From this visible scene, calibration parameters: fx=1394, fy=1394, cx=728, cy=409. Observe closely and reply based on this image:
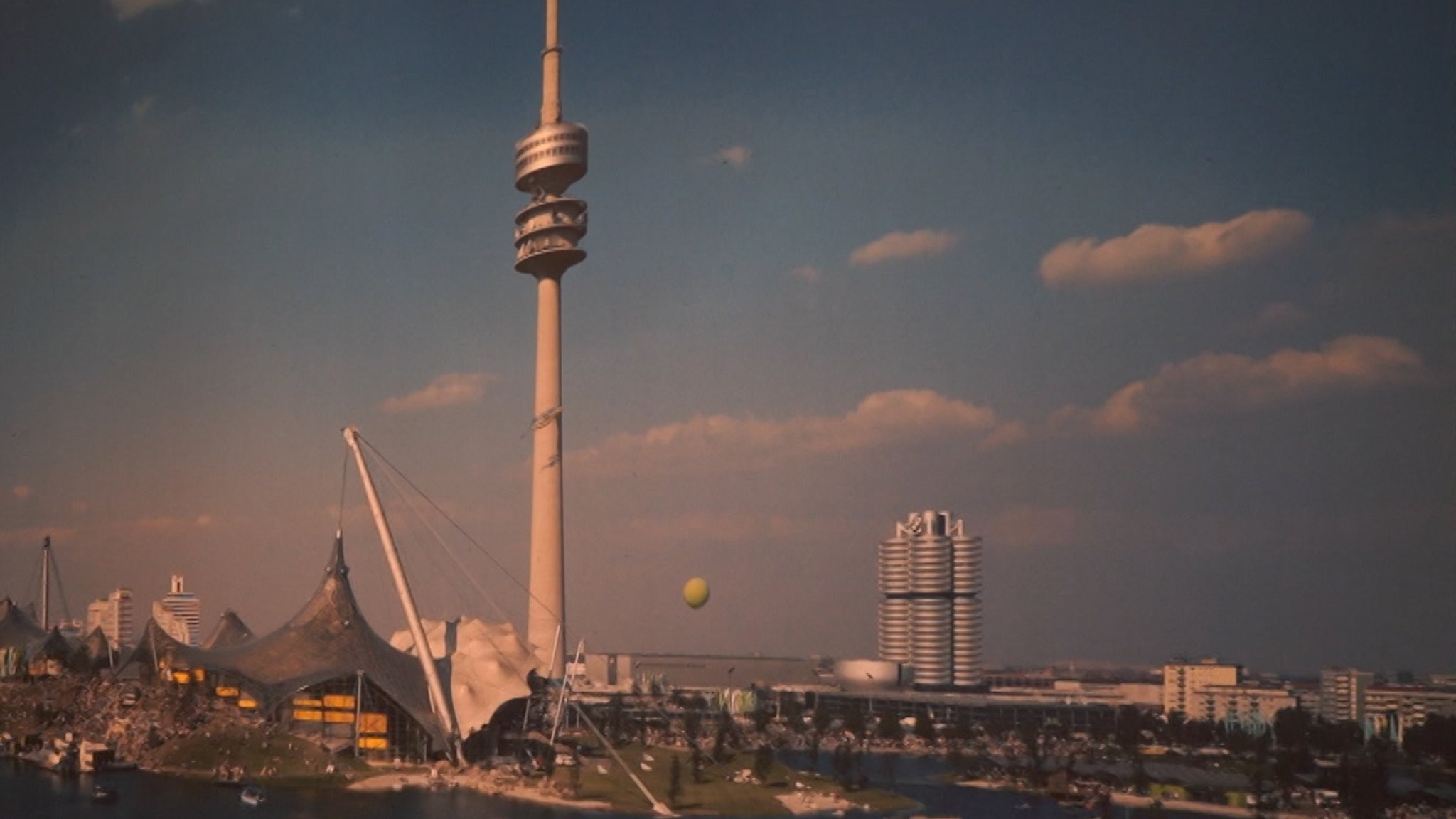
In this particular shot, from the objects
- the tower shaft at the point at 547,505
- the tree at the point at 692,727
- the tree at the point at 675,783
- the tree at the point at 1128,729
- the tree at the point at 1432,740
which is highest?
the tower shaft at the point at 547,505

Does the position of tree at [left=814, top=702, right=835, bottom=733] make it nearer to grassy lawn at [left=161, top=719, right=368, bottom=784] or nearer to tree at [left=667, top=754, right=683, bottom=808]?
tree at [left=667, top=754, right=683, bottom=808]

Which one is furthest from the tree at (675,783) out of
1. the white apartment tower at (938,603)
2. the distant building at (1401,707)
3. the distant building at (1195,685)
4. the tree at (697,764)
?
the white apartment tower at (938,603)

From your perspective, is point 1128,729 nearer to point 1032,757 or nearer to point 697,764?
point 1032,757

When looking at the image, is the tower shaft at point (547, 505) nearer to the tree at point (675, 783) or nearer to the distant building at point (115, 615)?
the tree at point (675, 783)

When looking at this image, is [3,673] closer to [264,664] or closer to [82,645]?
[82,645]

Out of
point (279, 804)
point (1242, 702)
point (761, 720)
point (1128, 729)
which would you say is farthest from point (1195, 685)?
point (279, 804)

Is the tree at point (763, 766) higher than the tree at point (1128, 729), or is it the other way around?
the tree at point (763, 766)

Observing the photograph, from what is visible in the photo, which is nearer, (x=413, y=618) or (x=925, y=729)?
(x=413, y=618)
